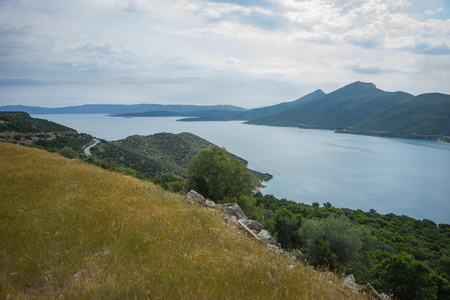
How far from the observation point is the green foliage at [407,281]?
46.4 feet

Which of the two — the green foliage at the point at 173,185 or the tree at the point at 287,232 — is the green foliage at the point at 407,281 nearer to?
the tree at the point at 287,232

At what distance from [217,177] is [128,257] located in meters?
24.5

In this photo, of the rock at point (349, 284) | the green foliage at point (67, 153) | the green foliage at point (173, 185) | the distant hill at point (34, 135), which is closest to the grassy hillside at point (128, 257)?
the rock at point (349, 284)

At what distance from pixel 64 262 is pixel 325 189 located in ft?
332

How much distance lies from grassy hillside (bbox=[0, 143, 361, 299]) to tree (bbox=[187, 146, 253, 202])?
68.8 feet

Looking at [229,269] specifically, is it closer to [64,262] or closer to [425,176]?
[64,262]

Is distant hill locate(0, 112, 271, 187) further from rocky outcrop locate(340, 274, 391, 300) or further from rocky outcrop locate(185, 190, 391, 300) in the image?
rocky outcrop locate(340, 274, 391, 300)

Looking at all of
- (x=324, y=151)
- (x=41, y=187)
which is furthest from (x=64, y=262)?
(x=324, y=151)

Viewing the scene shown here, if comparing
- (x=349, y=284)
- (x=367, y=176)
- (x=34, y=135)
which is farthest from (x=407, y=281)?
(x=367, y=176)

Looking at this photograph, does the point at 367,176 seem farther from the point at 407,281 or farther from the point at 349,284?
the point at 349,284

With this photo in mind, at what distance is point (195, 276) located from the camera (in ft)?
9.83

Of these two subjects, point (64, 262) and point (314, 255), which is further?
point (314, 255)

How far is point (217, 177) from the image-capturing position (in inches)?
1097

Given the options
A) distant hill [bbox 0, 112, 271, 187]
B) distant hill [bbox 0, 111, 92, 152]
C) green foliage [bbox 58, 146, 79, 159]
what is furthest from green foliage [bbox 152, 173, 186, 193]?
distant hill [bbox 0, 111, 92, 152]
